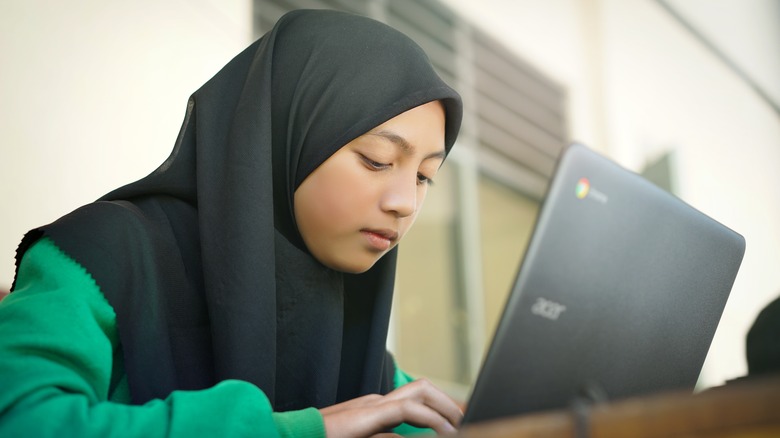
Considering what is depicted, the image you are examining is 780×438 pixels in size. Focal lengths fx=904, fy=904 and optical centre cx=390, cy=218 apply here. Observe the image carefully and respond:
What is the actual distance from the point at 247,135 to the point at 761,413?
906mm

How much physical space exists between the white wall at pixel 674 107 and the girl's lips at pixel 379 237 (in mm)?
3464

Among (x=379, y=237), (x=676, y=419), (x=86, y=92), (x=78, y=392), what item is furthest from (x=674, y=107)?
(x=676, y=419)

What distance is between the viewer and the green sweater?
952 millimetres

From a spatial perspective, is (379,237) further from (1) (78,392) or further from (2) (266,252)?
(1) (78,392)

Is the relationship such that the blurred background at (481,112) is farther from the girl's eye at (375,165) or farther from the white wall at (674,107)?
the girl's eye at (375,165)

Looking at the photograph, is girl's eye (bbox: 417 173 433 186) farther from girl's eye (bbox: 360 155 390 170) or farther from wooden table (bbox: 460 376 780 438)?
wooden table (bbox: 460 376 780 438)

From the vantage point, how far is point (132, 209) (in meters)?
1.30

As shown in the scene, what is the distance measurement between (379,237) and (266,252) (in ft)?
0.61

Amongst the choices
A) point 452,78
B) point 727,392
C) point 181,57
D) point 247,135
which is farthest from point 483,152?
point 727,392

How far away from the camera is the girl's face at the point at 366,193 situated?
1.35 metres

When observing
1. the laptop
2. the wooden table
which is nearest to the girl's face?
the laptop

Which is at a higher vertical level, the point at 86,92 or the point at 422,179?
the point at 422,179

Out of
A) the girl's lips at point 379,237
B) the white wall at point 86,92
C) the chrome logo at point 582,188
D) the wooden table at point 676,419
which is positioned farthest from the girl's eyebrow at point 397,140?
the white wall at point 86,92

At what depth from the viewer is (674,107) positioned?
5.78 meters
